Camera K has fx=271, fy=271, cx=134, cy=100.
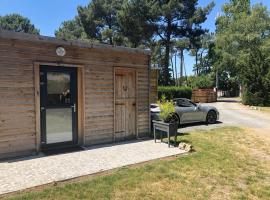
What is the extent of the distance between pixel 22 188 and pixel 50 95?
114 inches

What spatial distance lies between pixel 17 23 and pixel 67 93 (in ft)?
161

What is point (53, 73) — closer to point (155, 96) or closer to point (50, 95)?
point (50, 95)

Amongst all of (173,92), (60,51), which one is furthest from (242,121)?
(173,92)

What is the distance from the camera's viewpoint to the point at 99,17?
114ft

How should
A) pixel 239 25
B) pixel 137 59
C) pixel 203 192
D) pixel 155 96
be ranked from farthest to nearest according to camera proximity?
1. pixel 239 25
2. pixel 155 96
3. pixel 137 59
4. pixel 203 192

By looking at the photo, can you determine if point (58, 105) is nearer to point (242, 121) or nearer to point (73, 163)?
point (73, 163)

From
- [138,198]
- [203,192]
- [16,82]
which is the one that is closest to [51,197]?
[138,198]

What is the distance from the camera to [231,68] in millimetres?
31094

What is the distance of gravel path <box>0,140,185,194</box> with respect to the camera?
4.93 metres

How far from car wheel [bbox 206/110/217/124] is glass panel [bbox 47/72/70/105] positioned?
23.4ft

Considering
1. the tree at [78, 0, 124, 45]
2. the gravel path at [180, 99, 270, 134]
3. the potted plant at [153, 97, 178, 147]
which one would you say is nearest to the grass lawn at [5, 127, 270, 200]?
the potted plant at [153, 97, 178, 147]

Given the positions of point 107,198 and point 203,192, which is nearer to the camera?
point 107,198

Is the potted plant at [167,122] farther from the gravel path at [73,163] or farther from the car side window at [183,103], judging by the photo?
the car side window at [183,103]

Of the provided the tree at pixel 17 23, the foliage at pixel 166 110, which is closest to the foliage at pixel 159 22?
the foliage at pixel 166 110
